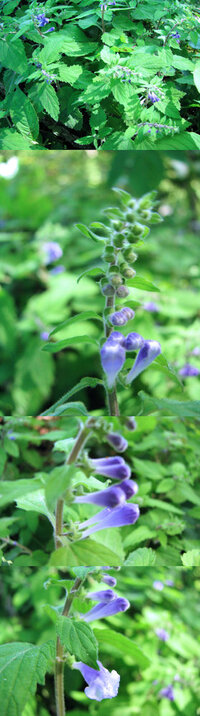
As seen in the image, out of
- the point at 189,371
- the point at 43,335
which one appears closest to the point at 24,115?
the point at 43,335

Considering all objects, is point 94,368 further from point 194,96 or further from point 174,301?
point 174,301

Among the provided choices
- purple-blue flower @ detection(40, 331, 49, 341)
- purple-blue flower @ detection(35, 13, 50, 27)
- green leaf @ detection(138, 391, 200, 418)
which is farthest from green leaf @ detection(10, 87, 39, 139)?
green leaf @ detection(138, 391, 200, 418)

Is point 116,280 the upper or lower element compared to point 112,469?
upper

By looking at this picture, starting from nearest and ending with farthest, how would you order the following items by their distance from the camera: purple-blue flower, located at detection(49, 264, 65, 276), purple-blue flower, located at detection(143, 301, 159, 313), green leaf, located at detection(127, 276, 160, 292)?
green leaf, located at detection(127, 276, 160, 292), purple-blue flower, located at detection(143, 301, 159, 313), purple-blue flower, located at detection(49, 264, 65, 276)

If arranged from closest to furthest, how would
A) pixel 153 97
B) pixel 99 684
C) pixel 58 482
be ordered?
pixel 58 482, pixel 99 684, pixel 153 97

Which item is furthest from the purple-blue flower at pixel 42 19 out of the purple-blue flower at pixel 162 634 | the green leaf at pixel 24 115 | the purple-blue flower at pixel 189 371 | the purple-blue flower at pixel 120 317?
the purple-blue flower at pixel 162 634

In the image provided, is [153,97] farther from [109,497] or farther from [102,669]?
[102,669]

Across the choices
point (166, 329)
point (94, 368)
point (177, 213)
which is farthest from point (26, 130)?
point (177, 213)

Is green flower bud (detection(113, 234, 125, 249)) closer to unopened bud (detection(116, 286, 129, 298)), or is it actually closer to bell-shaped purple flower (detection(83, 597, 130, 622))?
unopened bud (detection(116, 286, 129, 298))
